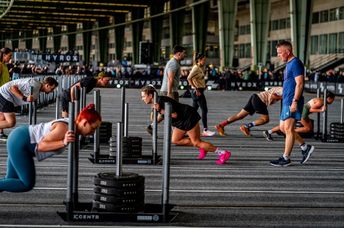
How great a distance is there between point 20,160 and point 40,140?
1.01ft

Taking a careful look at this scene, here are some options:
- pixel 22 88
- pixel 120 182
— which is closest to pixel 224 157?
pixel 22 88

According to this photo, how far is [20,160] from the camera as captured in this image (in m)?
7.61

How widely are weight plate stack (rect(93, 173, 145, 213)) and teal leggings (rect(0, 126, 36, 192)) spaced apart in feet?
2.44

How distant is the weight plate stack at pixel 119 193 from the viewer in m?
7.94

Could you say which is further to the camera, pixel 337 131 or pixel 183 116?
pixel 337 131

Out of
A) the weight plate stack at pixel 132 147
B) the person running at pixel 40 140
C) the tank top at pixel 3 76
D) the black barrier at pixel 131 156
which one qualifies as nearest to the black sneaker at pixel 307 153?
the black barrier at pixel 131 156

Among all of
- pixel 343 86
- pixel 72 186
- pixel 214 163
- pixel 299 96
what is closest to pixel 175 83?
pixel 214 163

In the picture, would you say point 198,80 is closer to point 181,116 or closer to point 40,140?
point 181,116

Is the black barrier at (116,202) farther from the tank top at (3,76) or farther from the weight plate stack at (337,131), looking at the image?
the weight plate stack at (337,131)

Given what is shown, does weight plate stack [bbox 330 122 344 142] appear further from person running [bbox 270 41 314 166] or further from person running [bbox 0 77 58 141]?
person running [bbox 0 77 58 141]

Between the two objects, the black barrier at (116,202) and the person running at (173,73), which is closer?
the black barrier at (116,202)

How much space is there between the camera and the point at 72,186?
7.86 meters

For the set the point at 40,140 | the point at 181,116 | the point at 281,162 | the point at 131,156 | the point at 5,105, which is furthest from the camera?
the point at 5,105

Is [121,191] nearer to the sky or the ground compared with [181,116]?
nearer to the ground
